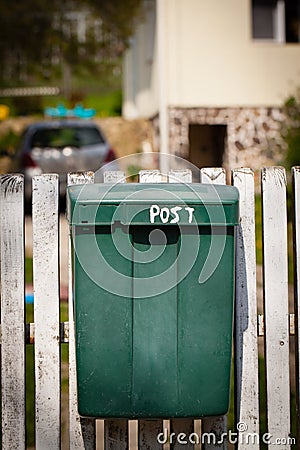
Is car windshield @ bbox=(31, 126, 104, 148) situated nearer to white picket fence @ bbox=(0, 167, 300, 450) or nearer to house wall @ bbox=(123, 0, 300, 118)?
house wall @ bbox=(123, 0, 300, 118)

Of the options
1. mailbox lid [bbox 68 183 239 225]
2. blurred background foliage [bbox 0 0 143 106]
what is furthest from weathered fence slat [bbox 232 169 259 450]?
blurred background foliage [bbox 0 0 143 106]

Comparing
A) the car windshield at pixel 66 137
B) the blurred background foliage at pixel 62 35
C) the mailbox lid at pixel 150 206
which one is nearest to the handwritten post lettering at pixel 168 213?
the mailbox lid at pixel 150 206

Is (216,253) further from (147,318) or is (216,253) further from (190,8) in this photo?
(190,8)

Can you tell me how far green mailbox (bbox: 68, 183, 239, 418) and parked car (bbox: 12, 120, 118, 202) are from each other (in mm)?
8800

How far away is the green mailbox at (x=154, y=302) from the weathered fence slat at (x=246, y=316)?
0.26 meters

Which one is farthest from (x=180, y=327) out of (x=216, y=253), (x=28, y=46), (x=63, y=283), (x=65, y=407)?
(x=28, y=46)

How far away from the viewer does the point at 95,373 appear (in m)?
2.98

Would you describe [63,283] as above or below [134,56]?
below

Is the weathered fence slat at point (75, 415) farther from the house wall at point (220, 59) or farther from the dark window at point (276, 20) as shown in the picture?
the dark window at point (276, 20)

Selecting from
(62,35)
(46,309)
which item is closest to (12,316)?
(46,309)

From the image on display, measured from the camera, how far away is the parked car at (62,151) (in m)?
11.8

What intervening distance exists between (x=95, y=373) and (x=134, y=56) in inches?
656

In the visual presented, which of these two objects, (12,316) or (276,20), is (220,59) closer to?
(276,20)

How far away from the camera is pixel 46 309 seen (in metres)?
3.21
